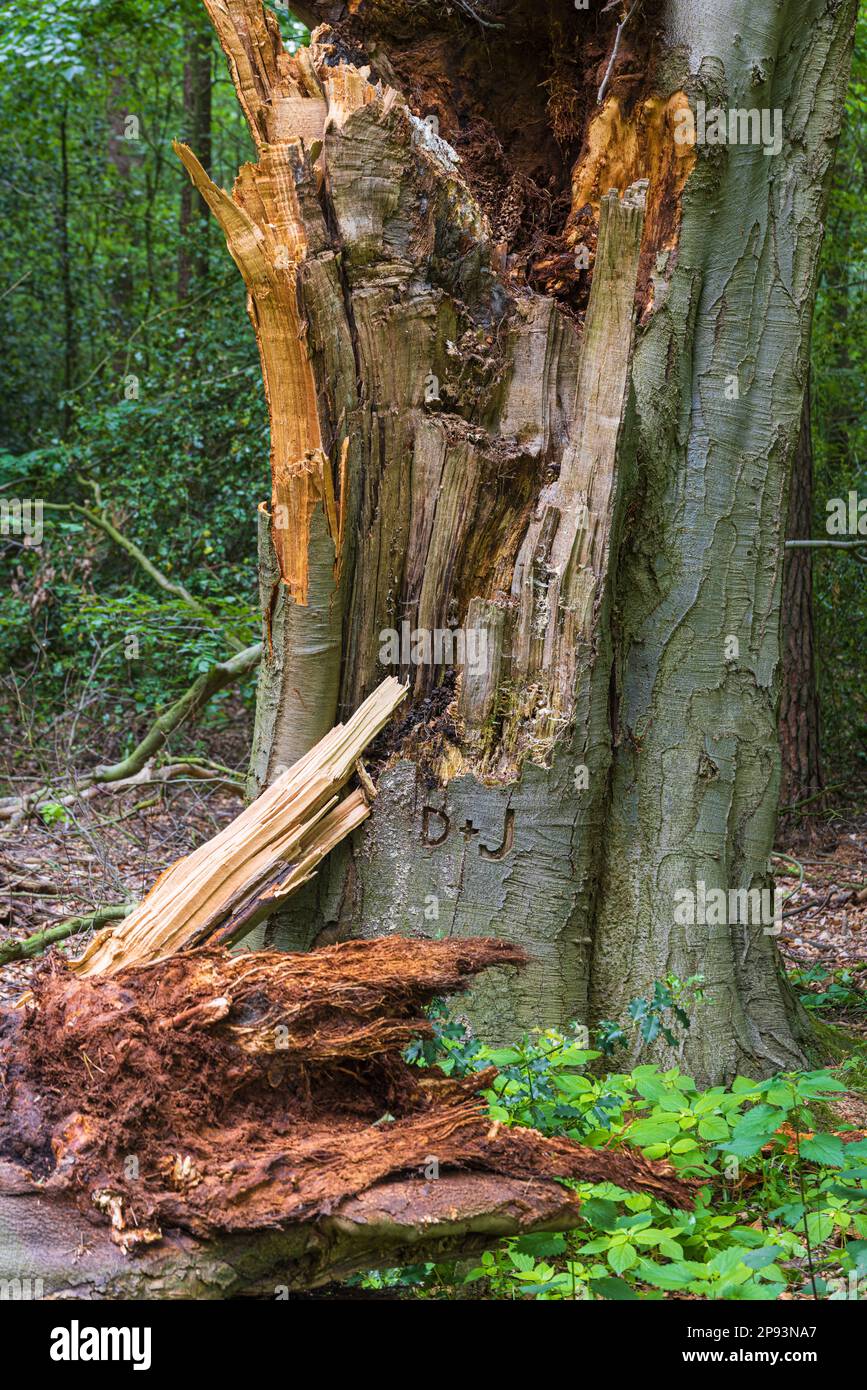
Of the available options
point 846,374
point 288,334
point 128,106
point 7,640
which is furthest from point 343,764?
point 128,106

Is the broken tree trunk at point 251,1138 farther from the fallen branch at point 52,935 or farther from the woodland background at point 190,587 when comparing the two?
the fallen branch at point 52,935

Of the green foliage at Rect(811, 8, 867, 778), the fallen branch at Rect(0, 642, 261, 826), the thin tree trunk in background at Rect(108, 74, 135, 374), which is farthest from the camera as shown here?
the thin tree trunk in background at Rect(108, 74, 135, 374)

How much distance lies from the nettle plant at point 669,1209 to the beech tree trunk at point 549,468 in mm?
494

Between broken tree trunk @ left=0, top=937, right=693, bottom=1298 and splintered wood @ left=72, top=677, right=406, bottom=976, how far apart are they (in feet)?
0.69

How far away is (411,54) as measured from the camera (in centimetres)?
387

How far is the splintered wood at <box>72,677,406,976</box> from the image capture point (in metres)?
2.87

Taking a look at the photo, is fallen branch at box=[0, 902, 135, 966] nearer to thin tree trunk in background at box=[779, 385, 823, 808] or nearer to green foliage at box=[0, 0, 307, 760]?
green foliage at box=[0, 0, 307, 760]

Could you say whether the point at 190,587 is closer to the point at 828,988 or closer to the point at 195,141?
the point at 195,141

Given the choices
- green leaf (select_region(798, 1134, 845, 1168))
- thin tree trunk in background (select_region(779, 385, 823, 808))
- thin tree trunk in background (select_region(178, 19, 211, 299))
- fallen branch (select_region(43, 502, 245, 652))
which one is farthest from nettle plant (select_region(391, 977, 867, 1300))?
thin tree trunk in background (select_region(178, 19, 211, 299))

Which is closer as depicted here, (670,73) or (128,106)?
(670,73)

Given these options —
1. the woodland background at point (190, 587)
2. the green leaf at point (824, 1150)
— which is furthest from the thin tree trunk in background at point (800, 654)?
the green leaf at point (824, 1150)

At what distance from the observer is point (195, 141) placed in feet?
39.9
